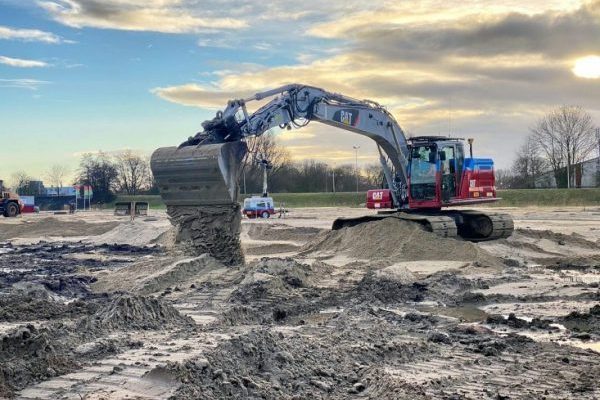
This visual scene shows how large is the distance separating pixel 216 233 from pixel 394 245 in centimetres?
514

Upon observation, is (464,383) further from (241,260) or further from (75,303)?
(241,260)

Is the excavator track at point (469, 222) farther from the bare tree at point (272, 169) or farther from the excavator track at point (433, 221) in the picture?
the bare tree at point (272, 169)

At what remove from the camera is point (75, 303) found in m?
11.1

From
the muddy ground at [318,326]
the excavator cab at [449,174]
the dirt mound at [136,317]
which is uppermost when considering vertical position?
the excavator cab at [449,174]

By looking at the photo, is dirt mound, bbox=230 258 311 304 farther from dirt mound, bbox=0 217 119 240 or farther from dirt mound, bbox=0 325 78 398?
dirt mound, bbox=0 217 119 240

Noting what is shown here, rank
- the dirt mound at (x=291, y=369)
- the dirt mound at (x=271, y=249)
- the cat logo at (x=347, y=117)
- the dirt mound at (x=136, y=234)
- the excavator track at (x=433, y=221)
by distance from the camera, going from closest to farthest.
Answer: the dirt mound at (x=291, y=369) → the excavator track at (x=433, y=221) → the cat logo at (x=347, y=117) → the dirt mound at (x=271, y=249) → the dirt mound at (x=136, y=234)

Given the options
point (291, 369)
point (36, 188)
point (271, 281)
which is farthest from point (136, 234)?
point (36, 188)

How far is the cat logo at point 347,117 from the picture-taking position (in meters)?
18.7

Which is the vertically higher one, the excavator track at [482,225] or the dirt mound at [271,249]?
the excavator track at [482,225]

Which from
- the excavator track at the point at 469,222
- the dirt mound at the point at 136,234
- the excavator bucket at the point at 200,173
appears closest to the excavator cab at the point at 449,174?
the excavator track at the point at 469,222

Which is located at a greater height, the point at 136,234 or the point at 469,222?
the point at 469,222

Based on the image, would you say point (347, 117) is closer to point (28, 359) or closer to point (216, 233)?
point (216, 233)

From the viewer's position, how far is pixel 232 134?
52.2 feet

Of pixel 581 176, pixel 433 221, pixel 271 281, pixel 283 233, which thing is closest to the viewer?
pixel 271 281
